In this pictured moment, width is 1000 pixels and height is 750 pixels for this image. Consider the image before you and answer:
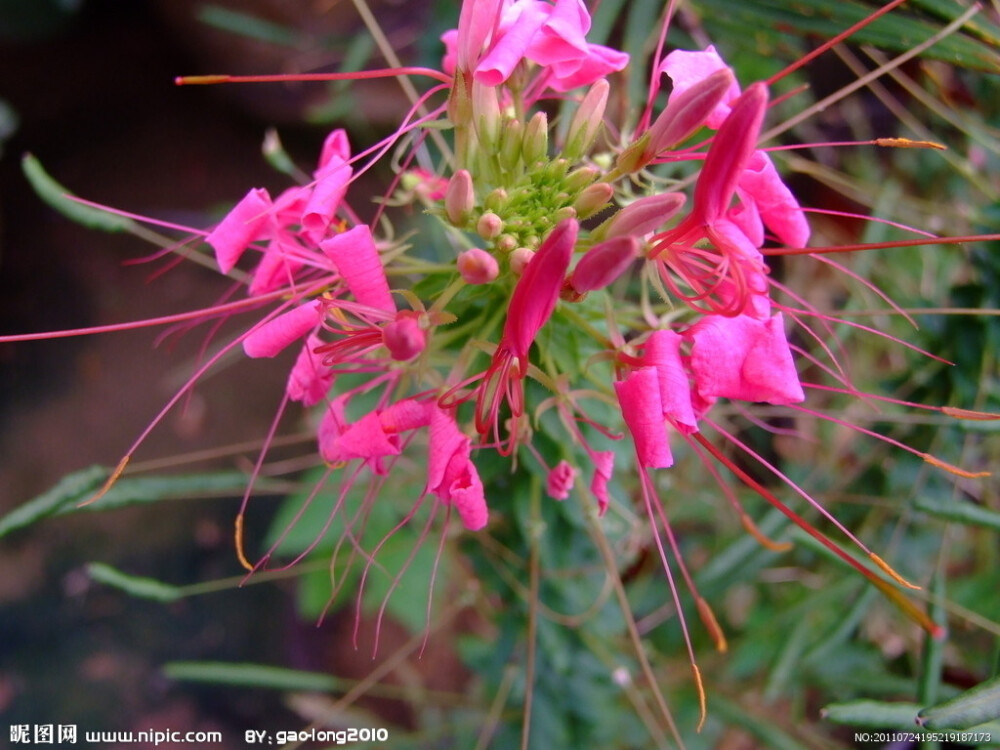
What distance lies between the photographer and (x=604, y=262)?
467mm

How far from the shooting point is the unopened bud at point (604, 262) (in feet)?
1.49

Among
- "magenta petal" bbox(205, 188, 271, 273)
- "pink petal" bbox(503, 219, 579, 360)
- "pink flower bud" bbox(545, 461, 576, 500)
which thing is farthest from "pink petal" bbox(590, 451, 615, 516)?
"magenta petal" bbox(205, 188, 271, 273)

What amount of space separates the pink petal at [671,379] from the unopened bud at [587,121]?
8.4 inches

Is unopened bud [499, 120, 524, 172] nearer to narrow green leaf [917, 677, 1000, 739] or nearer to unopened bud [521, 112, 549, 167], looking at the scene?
unopened bud [521, 112, 549, 167]

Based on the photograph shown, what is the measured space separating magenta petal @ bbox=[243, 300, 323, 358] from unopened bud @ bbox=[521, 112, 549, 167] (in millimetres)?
238

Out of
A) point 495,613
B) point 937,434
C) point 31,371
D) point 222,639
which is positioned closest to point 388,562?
point 495,613

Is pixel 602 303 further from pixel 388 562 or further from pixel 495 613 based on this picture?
pixel 388 562

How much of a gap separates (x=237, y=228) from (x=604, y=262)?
0.33 m

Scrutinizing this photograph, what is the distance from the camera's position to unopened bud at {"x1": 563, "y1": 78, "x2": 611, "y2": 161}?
62cm

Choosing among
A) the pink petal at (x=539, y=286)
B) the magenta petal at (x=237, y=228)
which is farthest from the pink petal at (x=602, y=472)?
the magenta petal at (x=237, y=228)

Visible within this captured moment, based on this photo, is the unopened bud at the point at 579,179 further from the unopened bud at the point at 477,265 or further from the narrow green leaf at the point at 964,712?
the narrow green leaf at the point at 964,712

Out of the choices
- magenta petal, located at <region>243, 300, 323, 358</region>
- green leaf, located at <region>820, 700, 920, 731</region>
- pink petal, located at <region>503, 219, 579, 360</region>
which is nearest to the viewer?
pink petal, located at <region>503, 219, 579, 360</region>

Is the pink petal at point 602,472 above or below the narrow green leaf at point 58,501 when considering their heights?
above

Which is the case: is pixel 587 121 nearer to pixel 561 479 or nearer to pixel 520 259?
pixel 520 259
